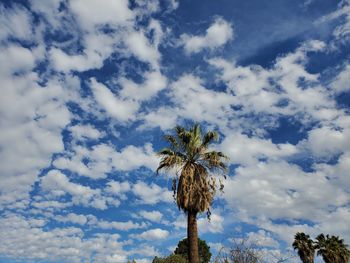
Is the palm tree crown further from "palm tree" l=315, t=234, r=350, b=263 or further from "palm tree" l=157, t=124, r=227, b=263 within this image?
"palm tree" l=315, t=234, r=350, b=263

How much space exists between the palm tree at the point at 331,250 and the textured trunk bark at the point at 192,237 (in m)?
39.1

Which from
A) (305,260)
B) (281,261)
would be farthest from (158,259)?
(305,260)

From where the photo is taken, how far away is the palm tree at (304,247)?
5973cm

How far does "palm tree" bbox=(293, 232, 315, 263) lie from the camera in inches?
2352

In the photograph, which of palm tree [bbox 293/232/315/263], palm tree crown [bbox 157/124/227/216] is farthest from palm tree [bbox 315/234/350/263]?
palm tree crown [bbox 157/124/227/216]

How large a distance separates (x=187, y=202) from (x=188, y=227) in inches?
63.3

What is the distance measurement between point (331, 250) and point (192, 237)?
3965 cm

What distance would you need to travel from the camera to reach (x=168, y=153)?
101 ft

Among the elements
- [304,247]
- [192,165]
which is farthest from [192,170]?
[304,247]

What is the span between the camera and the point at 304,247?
197 feet

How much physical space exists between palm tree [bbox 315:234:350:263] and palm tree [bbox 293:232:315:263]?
62.5 inches

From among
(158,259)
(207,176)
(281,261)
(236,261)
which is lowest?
(281,261)

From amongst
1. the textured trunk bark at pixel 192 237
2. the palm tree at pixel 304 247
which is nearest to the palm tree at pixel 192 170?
the textured trunk bark at pixel 192 237

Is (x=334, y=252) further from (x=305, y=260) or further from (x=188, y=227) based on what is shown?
(x=188, y=227)
